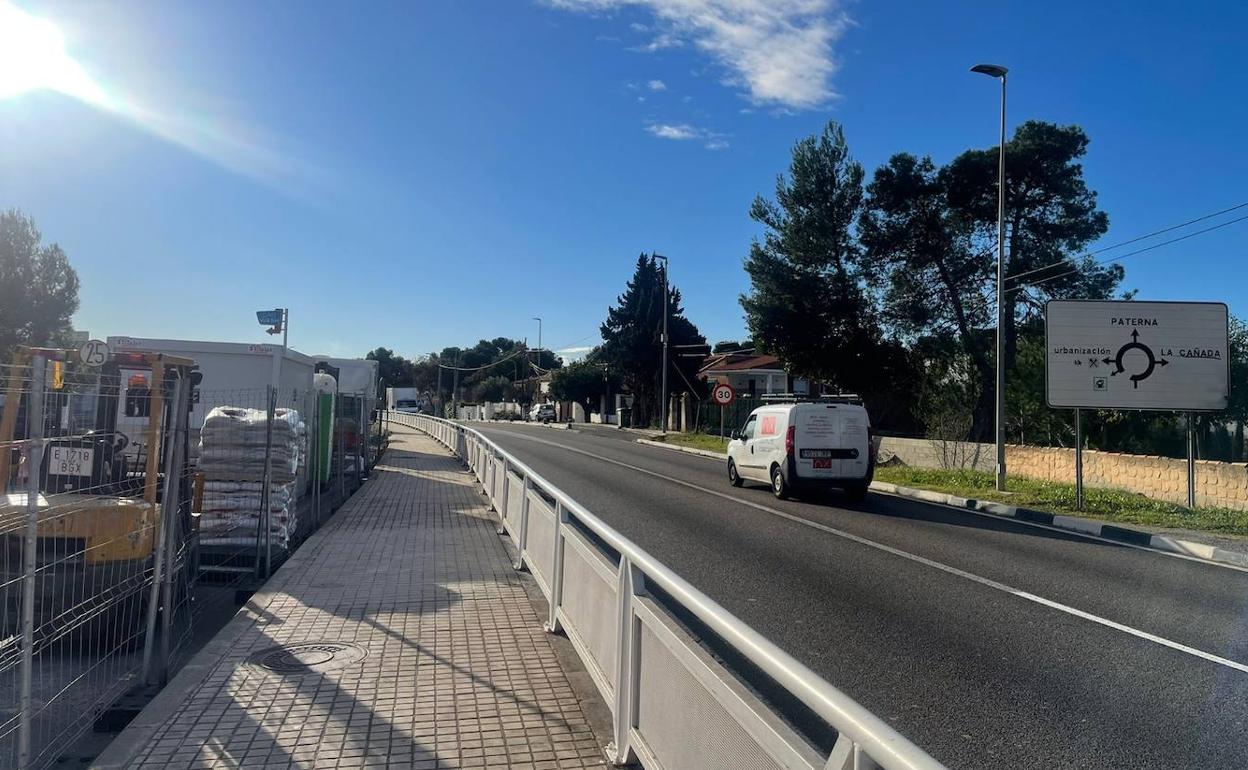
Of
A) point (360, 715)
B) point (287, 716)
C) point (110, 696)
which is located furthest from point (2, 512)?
point (360, 715)

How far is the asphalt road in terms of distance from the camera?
476 cm

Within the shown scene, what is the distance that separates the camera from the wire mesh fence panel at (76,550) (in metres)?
4.50

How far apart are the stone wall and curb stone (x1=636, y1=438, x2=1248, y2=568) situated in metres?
3.27

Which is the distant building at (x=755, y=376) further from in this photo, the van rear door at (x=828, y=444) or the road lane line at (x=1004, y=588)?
the road lane line at (x=1004, y=588)

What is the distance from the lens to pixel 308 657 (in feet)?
19.0

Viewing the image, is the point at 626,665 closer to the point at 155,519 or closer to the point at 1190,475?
the point at 155,519

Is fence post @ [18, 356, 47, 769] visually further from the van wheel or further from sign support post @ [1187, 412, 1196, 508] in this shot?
sign support post @ [1187, 412, 1196, 508]

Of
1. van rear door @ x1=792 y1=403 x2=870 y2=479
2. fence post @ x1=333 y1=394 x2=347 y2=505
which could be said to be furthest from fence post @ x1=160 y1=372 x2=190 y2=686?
van rear door @ x1=792 y1=403 x2=870 y2=479

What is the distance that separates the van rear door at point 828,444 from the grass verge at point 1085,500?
117 inches

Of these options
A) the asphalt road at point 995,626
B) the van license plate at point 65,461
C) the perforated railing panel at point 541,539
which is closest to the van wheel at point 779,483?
the asphalt road at point 995,626

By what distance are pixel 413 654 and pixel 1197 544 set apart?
11.1 meters

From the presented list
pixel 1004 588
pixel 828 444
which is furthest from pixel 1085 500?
pixel 1004 588

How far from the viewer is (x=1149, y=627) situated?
7.18m

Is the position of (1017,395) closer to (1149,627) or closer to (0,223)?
(1149,627)
